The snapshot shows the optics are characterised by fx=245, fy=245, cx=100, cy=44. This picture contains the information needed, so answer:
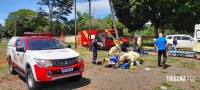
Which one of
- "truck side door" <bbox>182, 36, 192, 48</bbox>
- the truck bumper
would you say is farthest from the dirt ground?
"truck side door" <bbox>182, 36, 192, 48</bbox>

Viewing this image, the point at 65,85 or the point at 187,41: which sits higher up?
the point at 187,41

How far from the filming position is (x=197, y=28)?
1928 cm

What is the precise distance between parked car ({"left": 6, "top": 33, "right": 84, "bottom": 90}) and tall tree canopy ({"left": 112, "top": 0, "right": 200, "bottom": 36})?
987 inches

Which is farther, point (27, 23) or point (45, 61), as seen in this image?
point (27, 23)

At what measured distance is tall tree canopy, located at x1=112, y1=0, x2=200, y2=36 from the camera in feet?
106

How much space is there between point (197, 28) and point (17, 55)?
14238 millimetres

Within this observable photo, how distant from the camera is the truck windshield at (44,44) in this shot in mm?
9883

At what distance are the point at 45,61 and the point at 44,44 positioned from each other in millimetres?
1792

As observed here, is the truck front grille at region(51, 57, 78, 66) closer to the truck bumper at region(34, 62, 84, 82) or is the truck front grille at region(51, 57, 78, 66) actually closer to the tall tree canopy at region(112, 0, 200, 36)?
the truck bumper at region(34, 62, 84, 82)

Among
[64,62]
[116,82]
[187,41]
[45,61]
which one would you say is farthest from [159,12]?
[45,61]

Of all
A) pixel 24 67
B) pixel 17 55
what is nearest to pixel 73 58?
pixel 24 67

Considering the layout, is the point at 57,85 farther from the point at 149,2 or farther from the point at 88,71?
the point at 149,2

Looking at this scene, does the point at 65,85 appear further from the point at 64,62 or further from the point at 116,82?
the point at 116,82

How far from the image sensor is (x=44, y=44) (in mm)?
10172
